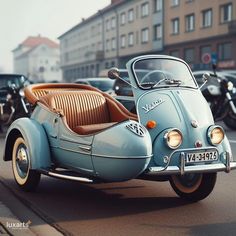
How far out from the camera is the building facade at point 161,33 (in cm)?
3794

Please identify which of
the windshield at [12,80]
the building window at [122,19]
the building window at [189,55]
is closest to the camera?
the windshield at [12,80]

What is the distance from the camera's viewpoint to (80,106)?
224 inches

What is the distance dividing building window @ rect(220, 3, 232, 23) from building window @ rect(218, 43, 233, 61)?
7.20 ft

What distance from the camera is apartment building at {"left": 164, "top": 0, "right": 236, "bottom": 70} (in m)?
37.2

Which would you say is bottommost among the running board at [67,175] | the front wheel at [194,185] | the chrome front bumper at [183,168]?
the front wheel at [194,185]

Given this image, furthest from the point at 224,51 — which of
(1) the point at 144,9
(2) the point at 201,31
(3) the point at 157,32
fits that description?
(1) the point at 144,9

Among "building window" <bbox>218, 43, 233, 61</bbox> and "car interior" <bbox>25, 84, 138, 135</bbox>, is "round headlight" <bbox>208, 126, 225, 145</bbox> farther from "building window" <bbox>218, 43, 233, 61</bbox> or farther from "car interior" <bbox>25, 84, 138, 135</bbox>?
"building window" <bbox>218, 43, 233, 61</bbox>

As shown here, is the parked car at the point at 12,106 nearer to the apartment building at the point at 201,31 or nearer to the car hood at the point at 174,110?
the car hood at the point at 174,110

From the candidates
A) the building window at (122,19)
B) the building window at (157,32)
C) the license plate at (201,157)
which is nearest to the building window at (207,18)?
the building window at (157,32)

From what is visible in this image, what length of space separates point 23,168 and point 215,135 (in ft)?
8.09

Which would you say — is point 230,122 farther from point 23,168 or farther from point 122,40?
point 122,40

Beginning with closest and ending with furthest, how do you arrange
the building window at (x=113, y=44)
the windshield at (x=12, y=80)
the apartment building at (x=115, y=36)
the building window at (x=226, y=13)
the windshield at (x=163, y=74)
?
the windshield at (x=163, y=74)
the windshield at (x=12, y=80)
the building window at (x=226, y=13)
the apartment building at (x=115, y=36)
the building window at (x=113, y=44)

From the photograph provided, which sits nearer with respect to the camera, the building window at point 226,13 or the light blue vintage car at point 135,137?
the light blue vintage car at point 135,137

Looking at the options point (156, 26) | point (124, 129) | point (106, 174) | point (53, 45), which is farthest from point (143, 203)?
point (53, 45)
